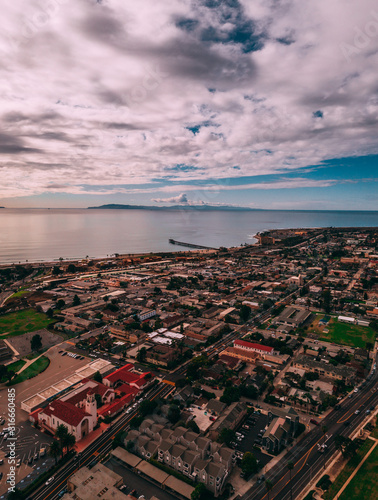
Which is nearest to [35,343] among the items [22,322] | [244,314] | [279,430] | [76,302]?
[22,322]

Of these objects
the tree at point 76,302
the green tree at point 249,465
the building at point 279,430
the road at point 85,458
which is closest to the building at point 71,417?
the road at point 85,458

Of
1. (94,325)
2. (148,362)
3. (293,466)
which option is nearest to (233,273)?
(94,325)

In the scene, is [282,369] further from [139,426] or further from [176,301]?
[176,301]

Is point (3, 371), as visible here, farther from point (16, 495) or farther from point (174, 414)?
point (174, 414)

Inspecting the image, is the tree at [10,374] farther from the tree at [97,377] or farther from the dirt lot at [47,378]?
the tree at [97,377]

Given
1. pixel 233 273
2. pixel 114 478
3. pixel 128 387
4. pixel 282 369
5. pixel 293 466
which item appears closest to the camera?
pixel 114 478

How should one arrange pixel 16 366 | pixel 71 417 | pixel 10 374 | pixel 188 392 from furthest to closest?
pixel 16 366 < pixel 10 374 < pixel 188 392 < pixel 71 417
